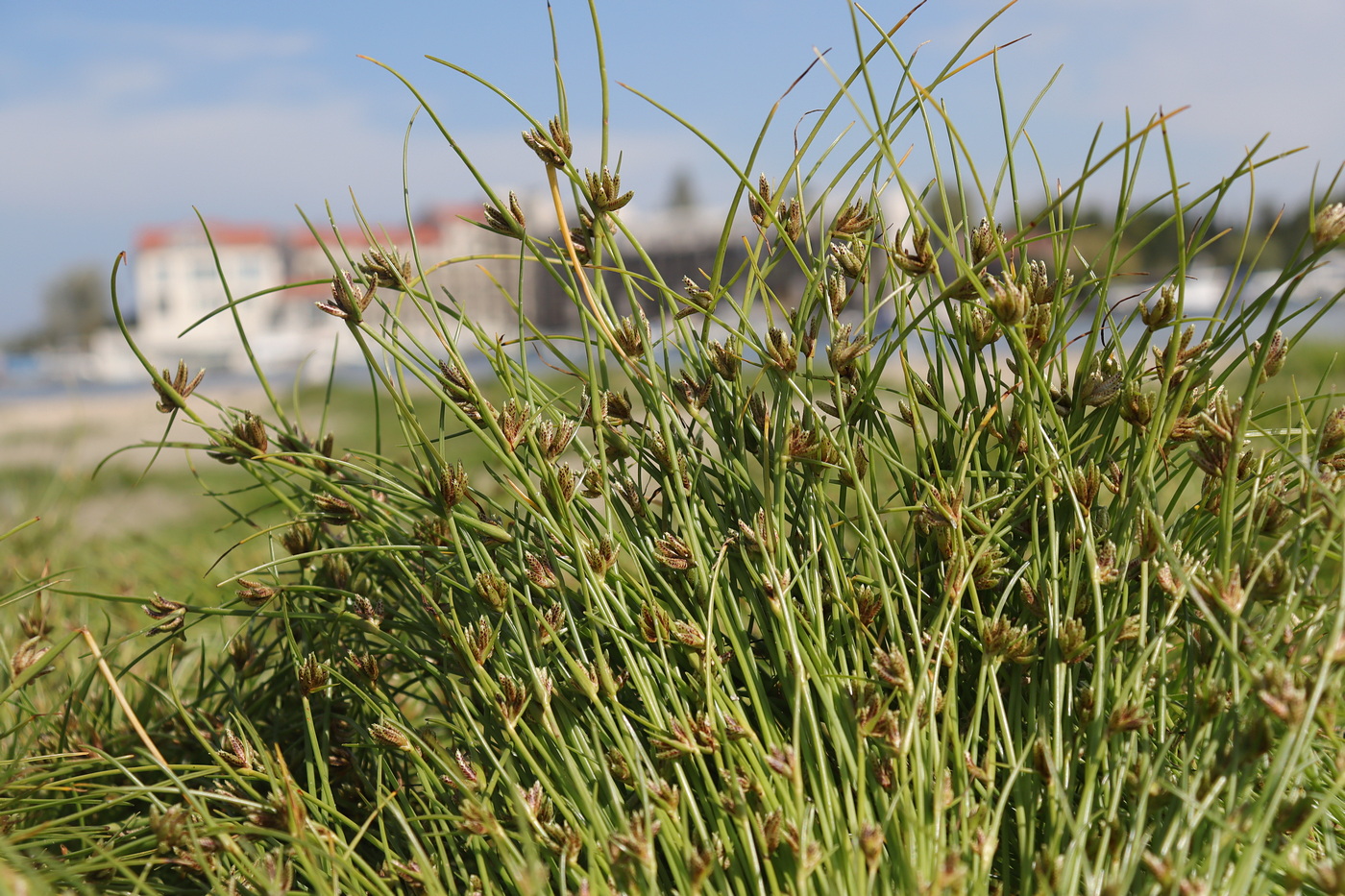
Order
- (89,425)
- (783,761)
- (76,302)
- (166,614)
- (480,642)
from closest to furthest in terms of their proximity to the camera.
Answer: (783,761) < (480,642) < (166,614) < (89,425) < (76,302)

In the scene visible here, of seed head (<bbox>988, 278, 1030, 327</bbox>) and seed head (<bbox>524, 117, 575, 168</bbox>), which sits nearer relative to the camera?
seed head (<bbox>988, 278, 1030, 327</bbox>)

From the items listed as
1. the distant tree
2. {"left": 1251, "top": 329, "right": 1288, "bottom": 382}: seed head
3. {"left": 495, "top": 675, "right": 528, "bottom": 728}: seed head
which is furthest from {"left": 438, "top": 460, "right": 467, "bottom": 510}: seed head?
the distant tree

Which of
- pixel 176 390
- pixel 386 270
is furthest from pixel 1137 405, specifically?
pixel 176 390

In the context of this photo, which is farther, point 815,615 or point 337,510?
point 337,510

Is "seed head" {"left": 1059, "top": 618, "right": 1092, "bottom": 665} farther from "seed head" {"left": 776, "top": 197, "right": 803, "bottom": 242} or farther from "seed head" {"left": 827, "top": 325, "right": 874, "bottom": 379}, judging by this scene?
"seed head" {"left": 776, "top": 197, "right": 803, "bottom": 242}

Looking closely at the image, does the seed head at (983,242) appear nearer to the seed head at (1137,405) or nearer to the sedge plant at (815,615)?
the sedge plant at (815,615)

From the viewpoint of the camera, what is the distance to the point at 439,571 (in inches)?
45.2

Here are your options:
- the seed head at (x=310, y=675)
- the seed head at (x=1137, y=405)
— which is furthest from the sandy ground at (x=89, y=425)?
the seed head at (x=1137, y=405)

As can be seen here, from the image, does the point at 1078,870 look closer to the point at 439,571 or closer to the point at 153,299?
the point at 439,571

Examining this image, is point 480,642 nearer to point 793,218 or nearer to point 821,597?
point 821,597

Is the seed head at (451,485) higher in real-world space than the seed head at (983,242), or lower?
lower

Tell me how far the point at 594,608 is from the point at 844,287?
1.56ft

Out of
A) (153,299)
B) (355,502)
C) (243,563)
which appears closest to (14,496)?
(243,563)

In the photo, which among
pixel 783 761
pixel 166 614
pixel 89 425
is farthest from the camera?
pixel 89 425
